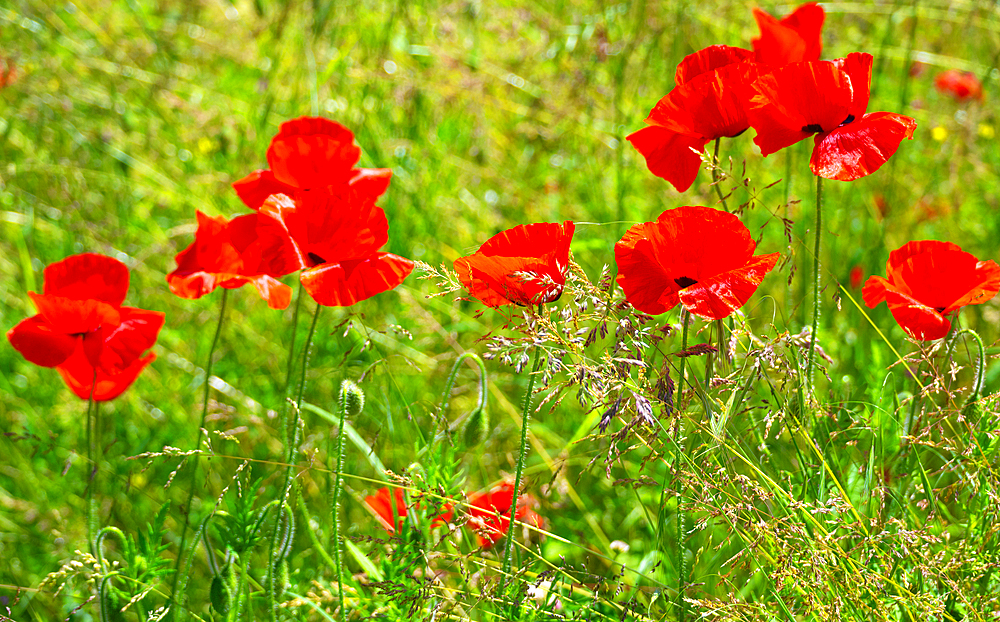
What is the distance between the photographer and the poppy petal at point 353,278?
103 centimetres

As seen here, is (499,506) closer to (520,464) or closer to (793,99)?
(520,464)

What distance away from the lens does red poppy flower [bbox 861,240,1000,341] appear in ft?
3.33

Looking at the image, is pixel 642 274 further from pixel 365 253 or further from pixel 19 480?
pixel 19 480

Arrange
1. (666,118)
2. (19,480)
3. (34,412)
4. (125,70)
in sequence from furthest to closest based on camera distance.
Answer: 1. (125,70)
2. (34,412)
3. (19,480)
4. (666,118)

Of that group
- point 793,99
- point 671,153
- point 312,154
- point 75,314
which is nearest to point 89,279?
point 75,314

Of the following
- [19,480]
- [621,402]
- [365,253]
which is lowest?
[19,480]

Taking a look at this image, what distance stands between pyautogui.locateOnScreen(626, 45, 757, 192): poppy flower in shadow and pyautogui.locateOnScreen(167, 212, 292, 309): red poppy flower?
21.8 inches

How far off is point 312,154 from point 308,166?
0.02 meters

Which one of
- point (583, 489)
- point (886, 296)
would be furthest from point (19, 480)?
point (886, 296)

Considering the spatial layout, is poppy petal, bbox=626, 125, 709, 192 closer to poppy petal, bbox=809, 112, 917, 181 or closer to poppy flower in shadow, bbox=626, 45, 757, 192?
poppy flower in shadow, bbox=626, 45, 757, 192

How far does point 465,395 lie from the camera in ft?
6.84

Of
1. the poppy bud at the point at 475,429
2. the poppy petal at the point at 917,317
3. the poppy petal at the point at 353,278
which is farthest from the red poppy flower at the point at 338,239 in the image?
the poppy petal at the point at 917,317

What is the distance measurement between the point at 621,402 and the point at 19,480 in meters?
1.66

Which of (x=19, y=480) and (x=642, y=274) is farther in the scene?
(x=19, y=480)
